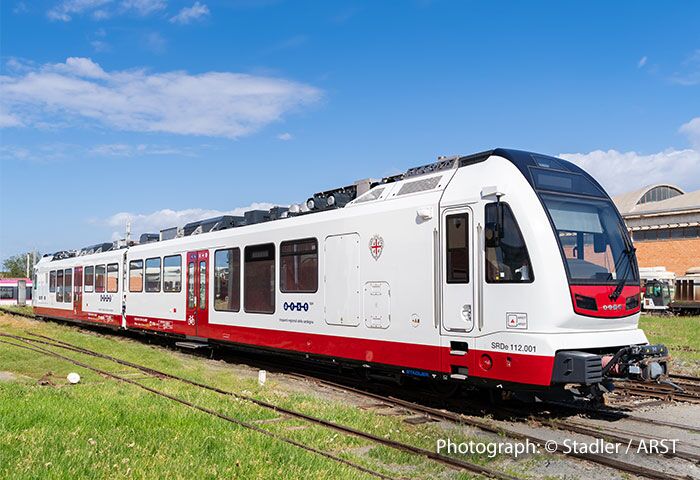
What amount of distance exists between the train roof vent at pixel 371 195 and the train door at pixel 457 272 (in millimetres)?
1975

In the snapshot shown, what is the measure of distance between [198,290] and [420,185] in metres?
8.07

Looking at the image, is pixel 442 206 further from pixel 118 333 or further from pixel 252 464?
pixel 118 333

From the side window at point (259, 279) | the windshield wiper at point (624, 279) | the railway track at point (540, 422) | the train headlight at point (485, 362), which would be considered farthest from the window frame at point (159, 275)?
the windshield wiper at point (624, 279)

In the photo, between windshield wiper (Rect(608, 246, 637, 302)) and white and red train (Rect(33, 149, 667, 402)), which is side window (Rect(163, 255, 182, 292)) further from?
windshield wiper (Rect(608, 246, 637, 302))

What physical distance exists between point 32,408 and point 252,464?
374cm

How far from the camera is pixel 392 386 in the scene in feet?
39.6

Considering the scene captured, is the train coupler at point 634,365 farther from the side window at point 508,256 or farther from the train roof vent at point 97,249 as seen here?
the train roof vent at point 97,249

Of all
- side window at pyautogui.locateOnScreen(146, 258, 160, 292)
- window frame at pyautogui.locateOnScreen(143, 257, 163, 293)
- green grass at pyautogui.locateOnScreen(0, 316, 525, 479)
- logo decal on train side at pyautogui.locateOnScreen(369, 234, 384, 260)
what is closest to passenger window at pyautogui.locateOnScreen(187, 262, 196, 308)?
window frame at pyautogui.locateOnScreen(143, 257, 163, 293)

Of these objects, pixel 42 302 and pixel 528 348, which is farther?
pixel 42 302

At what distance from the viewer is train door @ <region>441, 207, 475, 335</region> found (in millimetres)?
9281

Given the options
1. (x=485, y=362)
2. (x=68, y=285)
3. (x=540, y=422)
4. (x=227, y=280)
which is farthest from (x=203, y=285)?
(x=68, y=285)

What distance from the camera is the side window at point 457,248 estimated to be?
9367 mm

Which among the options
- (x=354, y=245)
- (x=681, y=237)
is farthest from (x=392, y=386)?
(x=681, y=237)

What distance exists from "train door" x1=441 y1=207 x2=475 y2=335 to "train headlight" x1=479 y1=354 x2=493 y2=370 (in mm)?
417
